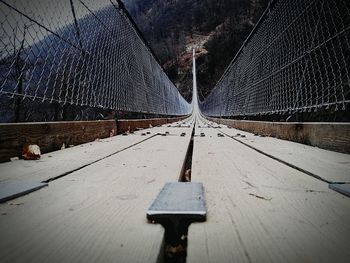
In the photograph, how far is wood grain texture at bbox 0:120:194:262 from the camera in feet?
1.39

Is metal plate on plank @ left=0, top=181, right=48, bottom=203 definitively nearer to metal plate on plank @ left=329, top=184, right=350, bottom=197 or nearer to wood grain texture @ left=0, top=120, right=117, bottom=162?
wood grain texture @ left=0, top=120, right=117, bottom=162

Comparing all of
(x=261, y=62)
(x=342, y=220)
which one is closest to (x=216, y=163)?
(x=342, y=220)

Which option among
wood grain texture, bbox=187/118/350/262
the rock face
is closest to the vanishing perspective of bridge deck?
wood grain texture, bbox=187/118/350/262

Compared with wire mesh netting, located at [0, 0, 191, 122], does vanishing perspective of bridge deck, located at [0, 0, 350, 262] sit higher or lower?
lower

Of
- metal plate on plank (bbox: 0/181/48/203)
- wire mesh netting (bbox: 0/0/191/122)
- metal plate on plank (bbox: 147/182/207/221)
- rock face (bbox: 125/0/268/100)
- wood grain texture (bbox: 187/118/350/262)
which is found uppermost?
rock face (bbox: 125/0/268/100)

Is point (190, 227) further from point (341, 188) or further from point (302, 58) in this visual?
point (302, 58)

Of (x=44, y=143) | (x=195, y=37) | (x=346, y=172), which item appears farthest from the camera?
(x=195, y=37)

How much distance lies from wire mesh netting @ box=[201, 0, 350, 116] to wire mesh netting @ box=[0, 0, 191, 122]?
6.25 feet

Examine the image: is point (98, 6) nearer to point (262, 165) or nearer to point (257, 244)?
point (262, 165)

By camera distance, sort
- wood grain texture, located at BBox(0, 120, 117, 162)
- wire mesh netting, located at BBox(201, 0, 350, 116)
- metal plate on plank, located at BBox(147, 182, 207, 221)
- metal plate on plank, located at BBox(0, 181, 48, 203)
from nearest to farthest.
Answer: metal plate on plank, located at BBox(147, 182, 207, 221) → metal plate on plank, located at BBox(0, 181, 48, 203) → wood grain texture, located at BBox(0, 120, 117, 162) → wire mesh netting, located at BBox(201, 0, 350, 116)

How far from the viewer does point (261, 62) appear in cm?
433

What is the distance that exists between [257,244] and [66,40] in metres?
2.31

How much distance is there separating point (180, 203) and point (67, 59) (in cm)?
203

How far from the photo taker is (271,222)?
546 mm
